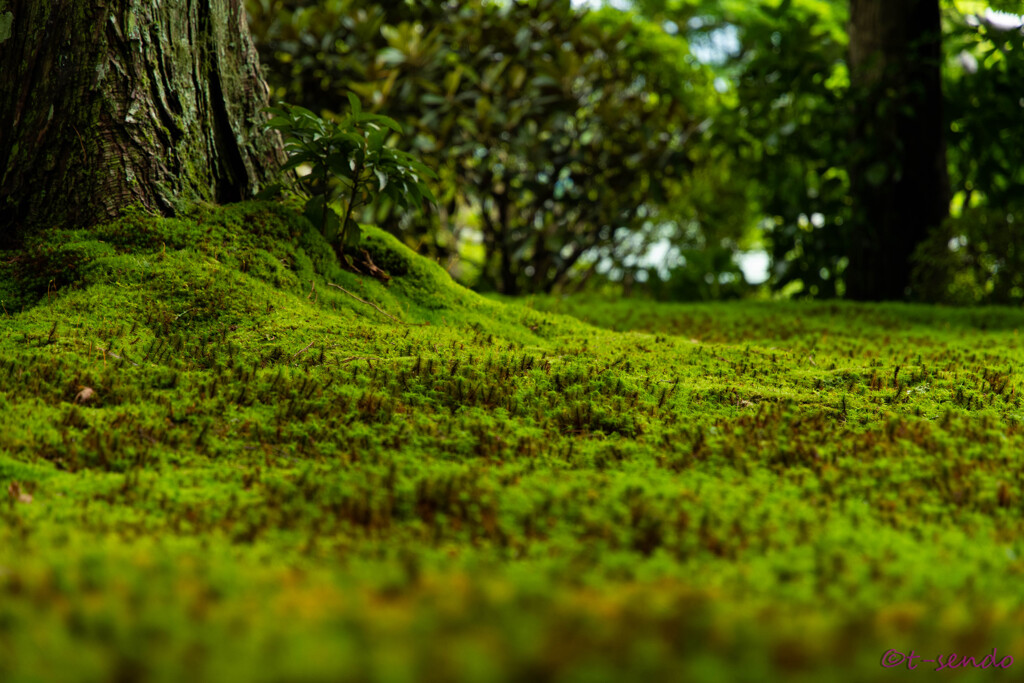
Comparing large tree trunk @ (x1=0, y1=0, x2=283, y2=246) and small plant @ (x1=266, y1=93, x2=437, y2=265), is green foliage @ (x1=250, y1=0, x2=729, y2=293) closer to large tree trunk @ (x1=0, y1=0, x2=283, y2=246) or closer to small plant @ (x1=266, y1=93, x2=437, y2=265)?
small plant @ (x1=266, y1=93, x2=437, y2=265)

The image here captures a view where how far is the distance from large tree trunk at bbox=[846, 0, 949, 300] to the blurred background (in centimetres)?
12

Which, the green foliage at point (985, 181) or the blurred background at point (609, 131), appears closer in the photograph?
the green foliage at point (985, 181)

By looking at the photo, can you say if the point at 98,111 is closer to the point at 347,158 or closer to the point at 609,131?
the point at 347,158

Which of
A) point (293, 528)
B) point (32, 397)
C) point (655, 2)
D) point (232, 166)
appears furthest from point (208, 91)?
point (655, 2)

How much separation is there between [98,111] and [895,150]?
6174 mm

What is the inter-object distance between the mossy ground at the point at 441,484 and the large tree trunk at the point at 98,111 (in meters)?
0.24

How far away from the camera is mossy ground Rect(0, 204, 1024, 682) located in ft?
4.44

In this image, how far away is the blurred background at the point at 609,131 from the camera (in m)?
7.24

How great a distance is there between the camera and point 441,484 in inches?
90.8

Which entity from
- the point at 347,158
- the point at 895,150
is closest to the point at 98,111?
the point at 347,158

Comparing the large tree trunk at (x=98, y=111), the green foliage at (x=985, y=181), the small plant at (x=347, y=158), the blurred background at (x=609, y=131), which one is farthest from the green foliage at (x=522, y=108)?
the large tree trunk at (x=98, y=111)

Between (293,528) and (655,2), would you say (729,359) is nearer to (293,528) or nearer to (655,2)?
(293,528)

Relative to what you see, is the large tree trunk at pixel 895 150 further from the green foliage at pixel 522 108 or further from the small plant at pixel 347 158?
the small plant at pixel 347 158

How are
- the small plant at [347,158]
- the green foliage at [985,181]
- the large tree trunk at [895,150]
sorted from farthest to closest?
the large tree trunk at [895,150] < the green foliage at [985,181] < the small plant at [347,158]
